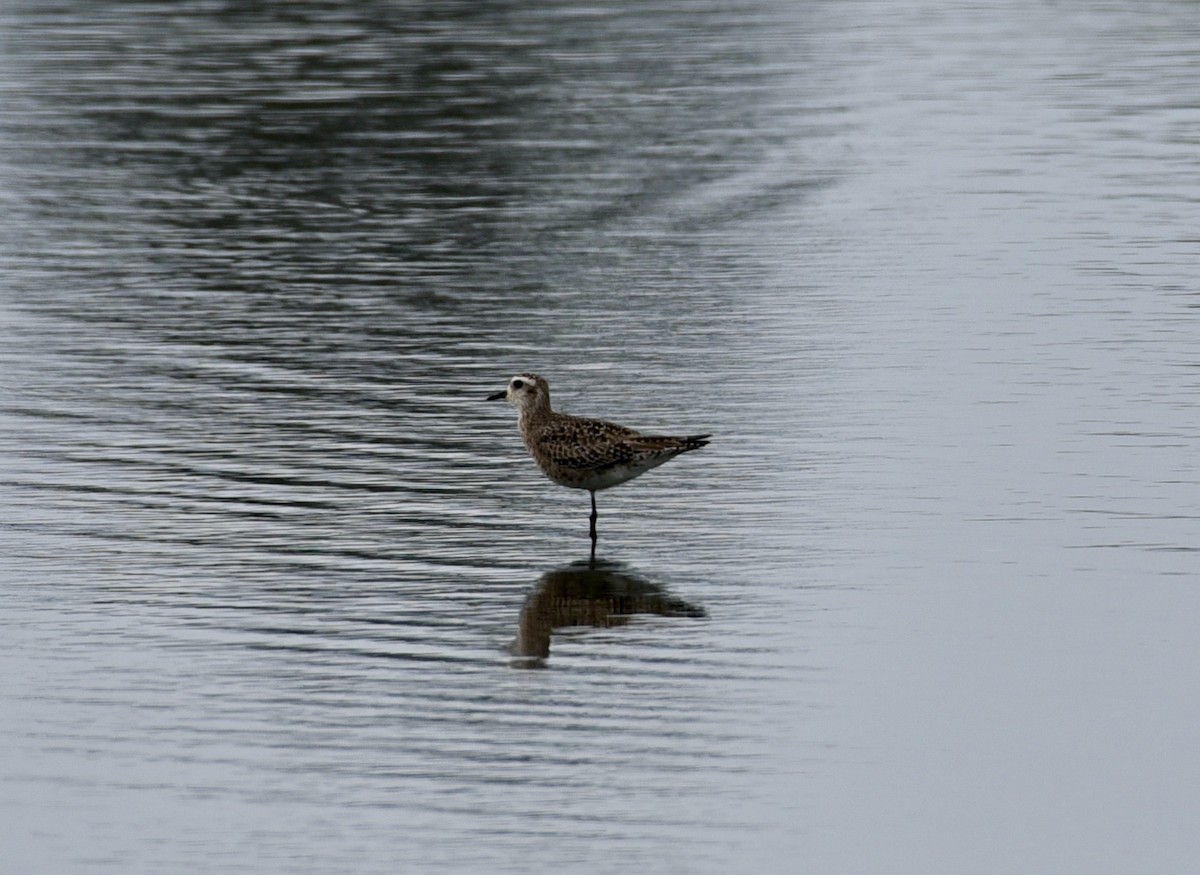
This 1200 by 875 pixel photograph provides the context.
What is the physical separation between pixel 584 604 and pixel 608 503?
9.83ft

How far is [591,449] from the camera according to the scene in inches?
610

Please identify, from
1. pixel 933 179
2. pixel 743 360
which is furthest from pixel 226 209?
pixel 743 360

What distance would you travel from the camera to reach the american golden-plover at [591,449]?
15.4m

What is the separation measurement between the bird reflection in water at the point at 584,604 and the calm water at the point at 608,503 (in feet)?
0.12

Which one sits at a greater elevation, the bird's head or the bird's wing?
the bird's head

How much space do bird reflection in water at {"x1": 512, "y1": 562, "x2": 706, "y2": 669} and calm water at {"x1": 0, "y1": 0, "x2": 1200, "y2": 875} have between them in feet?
0.12

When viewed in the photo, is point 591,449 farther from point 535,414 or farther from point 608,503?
point 608,503

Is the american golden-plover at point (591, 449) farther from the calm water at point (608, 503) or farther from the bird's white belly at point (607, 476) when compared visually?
the calm water at point (608, 503)

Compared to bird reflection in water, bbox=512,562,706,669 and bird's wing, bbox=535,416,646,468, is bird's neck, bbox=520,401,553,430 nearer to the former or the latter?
bird's wing, bbox=535,416,646,468

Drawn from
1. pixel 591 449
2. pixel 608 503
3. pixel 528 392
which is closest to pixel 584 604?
pixel 591 449

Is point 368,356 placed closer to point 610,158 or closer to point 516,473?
point 516,473

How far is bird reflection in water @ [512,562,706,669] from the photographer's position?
43.8 feet

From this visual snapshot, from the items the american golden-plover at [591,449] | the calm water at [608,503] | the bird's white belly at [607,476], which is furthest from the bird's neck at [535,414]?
the calm water at [608,503]

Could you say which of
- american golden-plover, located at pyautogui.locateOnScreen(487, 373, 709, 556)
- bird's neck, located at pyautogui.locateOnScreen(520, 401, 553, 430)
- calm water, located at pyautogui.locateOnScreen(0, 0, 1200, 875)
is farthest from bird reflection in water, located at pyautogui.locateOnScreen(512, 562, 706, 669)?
bird's neck, located at pyautogui.locateOnScreen(520, 401, 553, 430)
